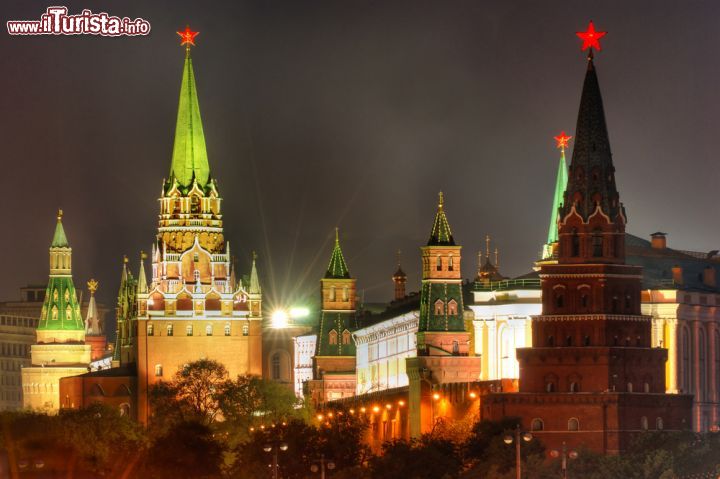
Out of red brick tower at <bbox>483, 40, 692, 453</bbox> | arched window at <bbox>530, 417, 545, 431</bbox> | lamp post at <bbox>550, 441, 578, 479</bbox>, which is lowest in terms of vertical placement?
lamp post at <bbox>550, 441, 578, 479</bbox>

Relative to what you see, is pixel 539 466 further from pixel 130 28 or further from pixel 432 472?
pixel 130 28

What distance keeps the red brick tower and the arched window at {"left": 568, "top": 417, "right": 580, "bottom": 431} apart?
0.06 metres

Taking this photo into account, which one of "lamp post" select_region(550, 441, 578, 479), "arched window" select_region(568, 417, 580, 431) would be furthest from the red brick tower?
"lamp post" select_region(550, 441, 578, 479)

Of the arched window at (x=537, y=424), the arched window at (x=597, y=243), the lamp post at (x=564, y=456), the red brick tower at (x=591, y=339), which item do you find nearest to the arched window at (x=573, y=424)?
the red brick tower at (x=591, y=339)

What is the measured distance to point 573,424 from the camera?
180 m

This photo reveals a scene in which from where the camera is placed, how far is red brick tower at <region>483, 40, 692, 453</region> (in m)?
180

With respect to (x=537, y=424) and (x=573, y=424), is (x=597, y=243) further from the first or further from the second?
(x=537, y=424)

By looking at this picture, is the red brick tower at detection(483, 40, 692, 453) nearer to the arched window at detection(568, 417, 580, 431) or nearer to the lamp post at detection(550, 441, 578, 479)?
the arched window at detection(568, 417, 580, 431)

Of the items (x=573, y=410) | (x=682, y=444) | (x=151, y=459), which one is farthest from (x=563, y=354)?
(x=151, y=459)

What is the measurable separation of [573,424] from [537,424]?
2430 mm

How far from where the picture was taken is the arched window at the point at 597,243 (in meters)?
184

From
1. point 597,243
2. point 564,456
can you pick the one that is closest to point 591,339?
point 597,243

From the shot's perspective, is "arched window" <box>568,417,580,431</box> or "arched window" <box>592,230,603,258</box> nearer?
"arched window" <box>568,417,580,431</box>

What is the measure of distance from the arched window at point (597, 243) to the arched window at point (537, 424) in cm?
1127
